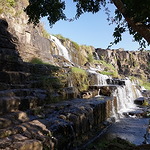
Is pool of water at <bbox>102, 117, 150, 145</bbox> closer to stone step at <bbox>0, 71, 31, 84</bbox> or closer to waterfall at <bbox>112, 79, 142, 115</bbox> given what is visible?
waterfall at <bbox>112, 79, 142, 115</bbox>

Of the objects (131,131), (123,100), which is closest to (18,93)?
(131,131)

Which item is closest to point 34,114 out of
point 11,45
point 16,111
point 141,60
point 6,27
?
point 16,111

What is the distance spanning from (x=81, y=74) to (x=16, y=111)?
9.05 metres

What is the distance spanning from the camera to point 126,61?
61.7 m

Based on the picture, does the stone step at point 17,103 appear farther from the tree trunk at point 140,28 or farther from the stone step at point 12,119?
the tree trunk at point 140,28

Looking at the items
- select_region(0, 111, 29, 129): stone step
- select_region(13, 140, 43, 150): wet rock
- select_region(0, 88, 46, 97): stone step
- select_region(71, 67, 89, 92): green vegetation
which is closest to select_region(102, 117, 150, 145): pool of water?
select_region(0, 88, 46, 97): stone step

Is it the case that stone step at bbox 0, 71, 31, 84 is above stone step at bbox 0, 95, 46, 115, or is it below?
above

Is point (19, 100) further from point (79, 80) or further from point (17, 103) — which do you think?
point (79, 80)

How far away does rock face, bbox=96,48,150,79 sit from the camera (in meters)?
57.5

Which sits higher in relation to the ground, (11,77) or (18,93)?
(11,77)

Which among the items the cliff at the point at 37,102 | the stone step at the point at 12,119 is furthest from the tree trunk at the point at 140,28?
the stone step at the point at 12,119

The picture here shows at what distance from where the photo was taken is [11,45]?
11.0m

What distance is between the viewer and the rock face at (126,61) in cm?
5747

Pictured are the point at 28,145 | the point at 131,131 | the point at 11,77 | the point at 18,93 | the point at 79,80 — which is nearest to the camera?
the point at 28,145
